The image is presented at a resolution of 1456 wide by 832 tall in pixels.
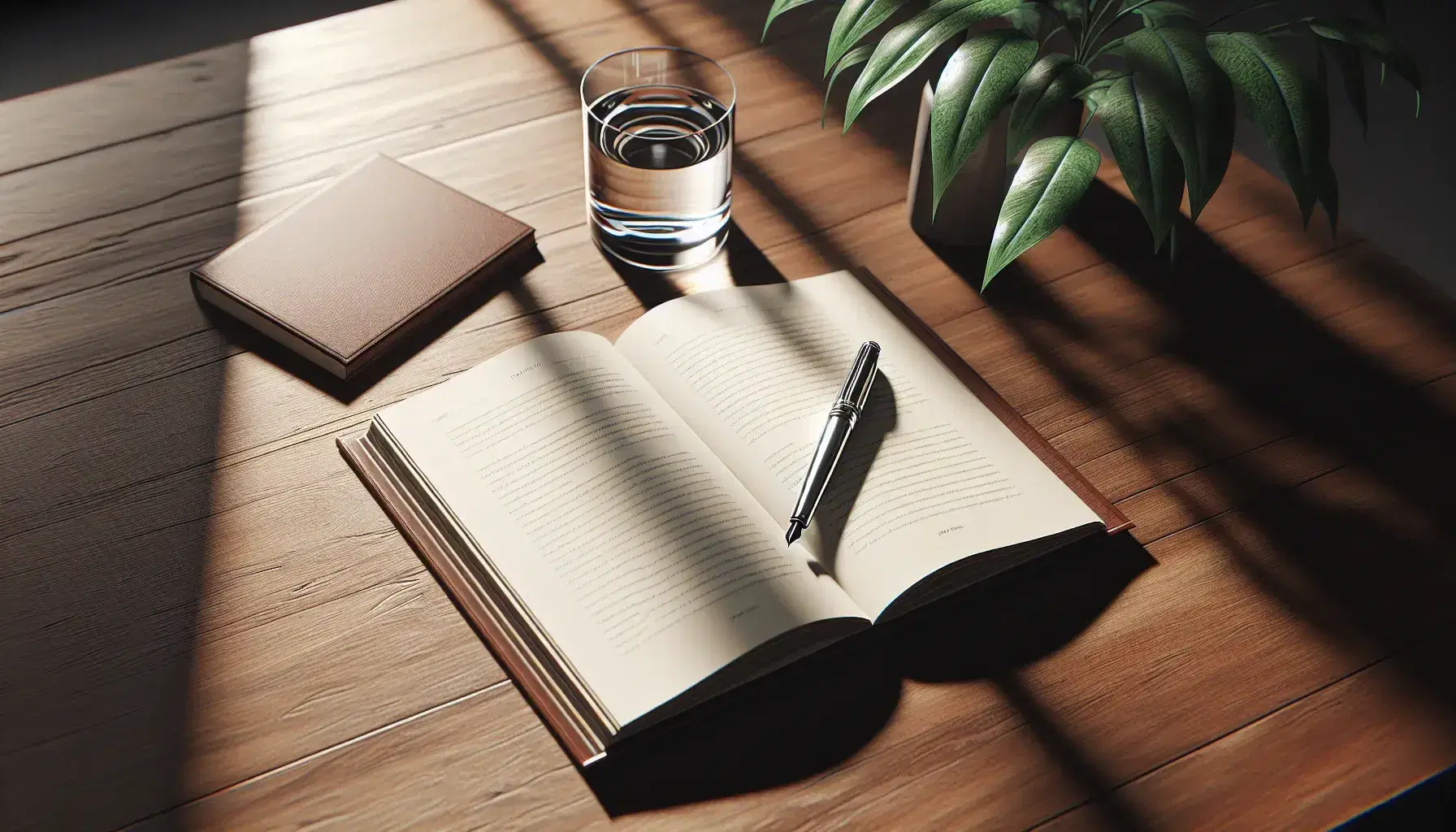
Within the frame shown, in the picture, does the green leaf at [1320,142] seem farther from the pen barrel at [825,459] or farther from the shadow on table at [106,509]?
the shadow on table at [106,509]

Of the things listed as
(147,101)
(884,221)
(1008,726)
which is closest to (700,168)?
(884,221)

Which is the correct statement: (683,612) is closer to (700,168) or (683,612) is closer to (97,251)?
(700,168)

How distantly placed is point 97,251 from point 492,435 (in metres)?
0.46

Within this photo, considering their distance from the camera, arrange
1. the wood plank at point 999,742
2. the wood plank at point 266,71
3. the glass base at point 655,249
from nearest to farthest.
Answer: the wood plank at point 999,742 < the glass base at point 655,249 < the wood plank at point 266,71

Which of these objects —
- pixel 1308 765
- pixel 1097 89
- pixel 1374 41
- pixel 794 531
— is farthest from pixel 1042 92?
pixel 1308 765

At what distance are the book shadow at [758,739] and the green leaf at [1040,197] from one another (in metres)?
0.28

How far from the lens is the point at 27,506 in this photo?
789mm

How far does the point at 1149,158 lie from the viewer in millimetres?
726

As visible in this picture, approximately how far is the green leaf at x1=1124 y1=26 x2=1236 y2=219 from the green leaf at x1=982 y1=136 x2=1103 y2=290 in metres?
0.06

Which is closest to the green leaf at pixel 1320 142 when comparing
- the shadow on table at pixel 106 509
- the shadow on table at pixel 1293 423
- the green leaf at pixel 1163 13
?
the green leaf at pixel 1163 13

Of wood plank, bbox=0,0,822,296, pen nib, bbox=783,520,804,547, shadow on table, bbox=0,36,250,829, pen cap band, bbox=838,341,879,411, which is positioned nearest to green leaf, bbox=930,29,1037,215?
pen cap band, bbox=838,341,879,411

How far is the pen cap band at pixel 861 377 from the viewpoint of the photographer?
82 centimetres

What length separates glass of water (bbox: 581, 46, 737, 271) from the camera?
3.05 feet

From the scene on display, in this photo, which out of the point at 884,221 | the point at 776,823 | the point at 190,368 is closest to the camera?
the point at 776,823
